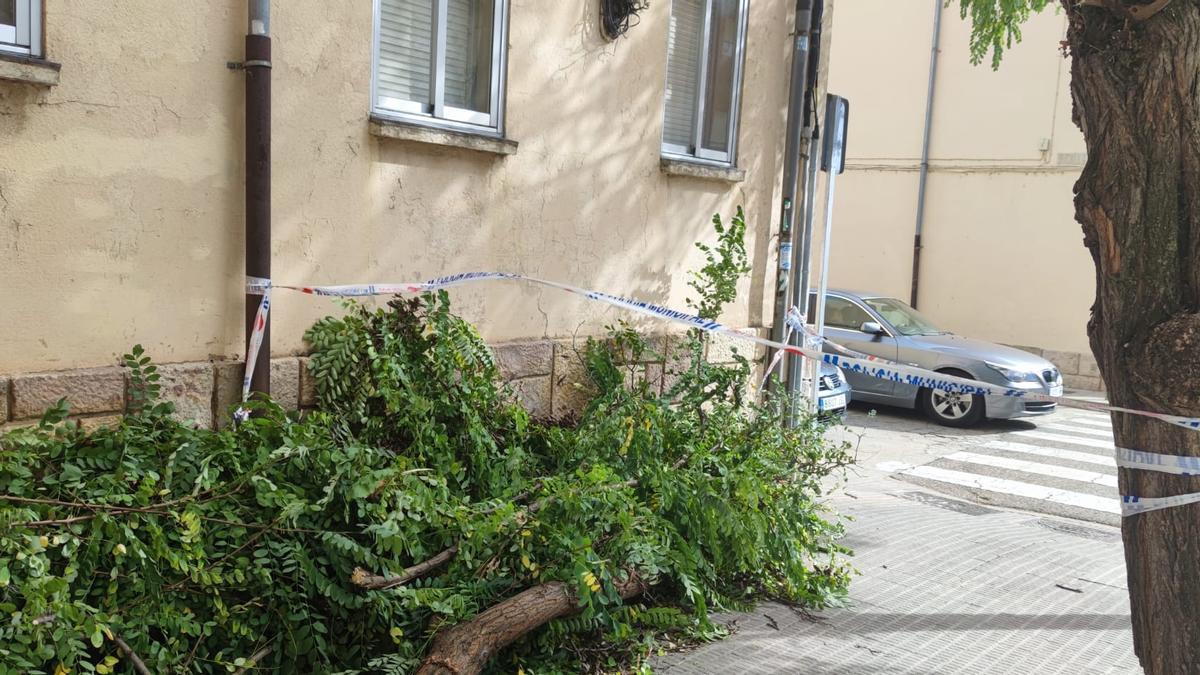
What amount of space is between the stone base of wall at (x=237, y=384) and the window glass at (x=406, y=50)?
150 cm

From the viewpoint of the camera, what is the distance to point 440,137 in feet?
18.1

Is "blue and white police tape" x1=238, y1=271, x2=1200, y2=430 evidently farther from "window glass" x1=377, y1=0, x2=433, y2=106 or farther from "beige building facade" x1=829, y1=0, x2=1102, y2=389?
"beige building facade" x1=829, y1=0, x2=1102, y2=389

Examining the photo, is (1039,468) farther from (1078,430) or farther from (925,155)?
(925,155)

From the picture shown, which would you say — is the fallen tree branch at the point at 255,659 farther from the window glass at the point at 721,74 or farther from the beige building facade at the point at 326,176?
the window glass at the point at 721,74

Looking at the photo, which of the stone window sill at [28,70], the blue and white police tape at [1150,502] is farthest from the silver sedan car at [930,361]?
the stone window sill at [28,70]

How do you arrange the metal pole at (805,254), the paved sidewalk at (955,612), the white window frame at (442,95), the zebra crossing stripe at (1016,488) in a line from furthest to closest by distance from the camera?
the zebra crossing stripe at (1016,488) < the metal pole at (805,254) < the white window frame at (442,95) < the paved sidewalk at (955,612)

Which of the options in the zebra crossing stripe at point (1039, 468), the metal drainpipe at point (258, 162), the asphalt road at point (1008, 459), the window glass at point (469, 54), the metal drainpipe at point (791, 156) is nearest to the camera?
the metal drainpipe at point (258, 162)

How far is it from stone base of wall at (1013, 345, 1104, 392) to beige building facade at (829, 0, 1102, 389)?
0.08ft

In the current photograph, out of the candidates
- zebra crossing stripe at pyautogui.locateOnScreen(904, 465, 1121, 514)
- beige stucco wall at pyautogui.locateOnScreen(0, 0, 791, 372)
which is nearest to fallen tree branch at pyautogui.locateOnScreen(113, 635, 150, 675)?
beige stucco wall at pyautogui.locateOnScreen(0, 0, 791, 372)

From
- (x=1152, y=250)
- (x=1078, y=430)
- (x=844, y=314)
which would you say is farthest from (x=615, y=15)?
(x=1078, y=430)

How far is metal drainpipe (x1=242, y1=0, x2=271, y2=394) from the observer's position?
462 centimetres

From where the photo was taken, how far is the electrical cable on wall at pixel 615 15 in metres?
6.55

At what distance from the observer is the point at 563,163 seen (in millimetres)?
6441

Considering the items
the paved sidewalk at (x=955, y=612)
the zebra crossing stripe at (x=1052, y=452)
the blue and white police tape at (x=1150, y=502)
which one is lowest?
the zebra crossing stripe at (x=1052, y=452)
